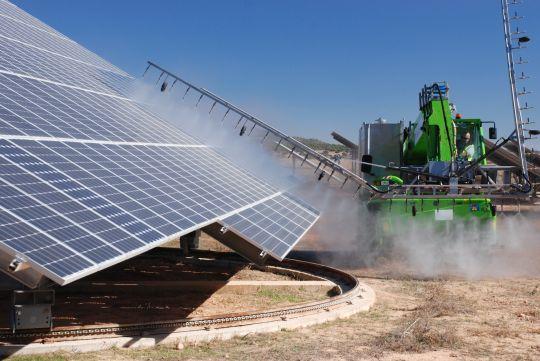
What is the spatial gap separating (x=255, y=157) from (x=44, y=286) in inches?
522

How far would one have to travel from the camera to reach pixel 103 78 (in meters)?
19.5

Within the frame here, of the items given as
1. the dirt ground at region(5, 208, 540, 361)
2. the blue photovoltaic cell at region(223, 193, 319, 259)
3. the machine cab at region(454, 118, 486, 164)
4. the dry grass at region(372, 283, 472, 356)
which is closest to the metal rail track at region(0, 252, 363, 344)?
the dirt ground at region(5, 208, 540, 361)

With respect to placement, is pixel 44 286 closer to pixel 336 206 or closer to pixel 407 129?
pixel 336 206

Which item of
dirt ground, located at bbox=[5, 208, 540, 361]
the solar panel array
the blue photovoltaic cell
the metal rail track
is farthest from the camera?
the blue photovoltaic cell

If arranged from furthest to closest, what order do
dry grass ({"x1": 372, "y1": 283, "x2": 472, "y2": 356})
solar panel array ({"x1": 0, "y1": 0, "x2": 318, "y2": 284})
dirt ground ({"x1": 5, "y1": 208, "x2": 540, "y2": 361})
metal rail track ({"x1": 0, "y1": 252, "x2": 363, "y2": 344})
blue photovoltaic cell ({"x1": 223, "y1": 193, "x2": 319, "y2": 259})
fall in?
blue photovoltaic cell ({"x1": 223, "y1": 193, "x2": 319, "y2": 259})
dry grass ({"x1": 372, "y1": 283, "x2": 472, "y2": 356})
dirt ground ({"x1": 5, "y1": 208, "x2": 540, "y2": 361})
metal rail track ({"x1": 0, "y1": 252, "x2": 363, "y2": 344})
solar panel array ({"x1": 0, "y1": 0, "x2": 318, "y2": 284})

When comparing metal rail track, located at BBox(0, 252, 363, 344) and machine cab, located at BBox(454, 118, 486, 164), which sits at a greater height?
machine cab, located at BBox(454, 118, 486, 164)

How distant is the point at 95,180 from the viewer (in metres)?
9.02

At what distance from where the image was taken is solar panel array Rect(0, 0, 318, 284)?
269 inches

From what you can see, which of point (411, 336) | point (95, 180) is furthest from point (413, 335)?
point (95, 180)

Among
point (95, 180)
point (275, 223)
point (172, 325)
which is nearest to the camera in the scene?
point (95, 180)

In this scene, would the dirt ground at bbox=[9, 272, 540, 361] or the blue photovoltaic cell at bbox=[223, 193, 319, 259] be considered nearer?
the dirt ground at bbox=[9, 272, 540, 361]

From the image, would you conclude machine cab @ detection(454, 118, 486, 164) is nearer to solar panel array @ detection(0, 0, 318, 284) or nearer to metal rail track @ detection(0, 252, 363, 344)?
solar panel array @ detection(0, 0, 318, 284)

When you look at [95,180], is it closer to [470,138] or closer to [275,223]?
[275,223]

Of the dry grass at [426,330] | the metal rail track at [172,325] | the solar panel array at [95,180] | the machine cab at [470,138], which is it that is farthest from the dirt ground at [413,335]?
the machine cab at [470,138]
